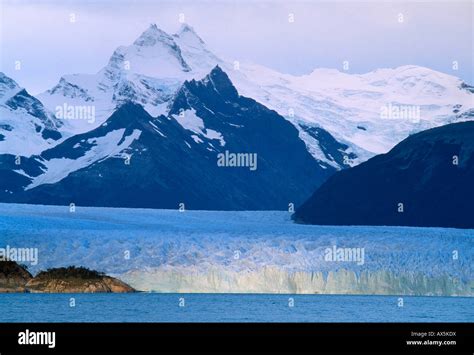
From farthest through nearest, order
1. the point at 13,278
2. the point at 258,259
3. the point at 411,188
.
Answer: the point at 411,188, the point at 13,278, the point at 258,259

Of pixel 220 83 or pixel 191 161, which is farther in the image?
pixel 220 83

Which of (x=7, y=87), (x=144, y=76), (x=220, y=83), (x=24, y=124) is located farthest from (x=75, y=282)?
(x=7, y=87)

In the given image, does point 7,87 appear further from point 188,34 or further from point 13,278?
point 13,278

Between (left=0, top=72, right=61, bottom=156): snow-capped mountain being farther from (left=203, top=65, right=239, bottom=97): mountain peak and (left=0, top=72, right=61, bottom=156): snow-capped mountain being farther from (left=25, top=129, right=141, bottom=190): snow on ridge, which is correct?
(left=203, top=65, right=239, bottom=97): mountain peak

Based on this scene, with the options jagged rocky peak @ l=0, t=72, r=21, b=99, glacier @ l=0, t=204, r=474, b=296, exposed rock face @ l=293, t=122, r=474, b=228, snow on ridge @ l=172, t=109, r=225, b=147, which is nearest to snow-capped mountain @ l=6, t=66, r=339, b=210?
snow on ridge @ l=172, t=109, r=225, b=147

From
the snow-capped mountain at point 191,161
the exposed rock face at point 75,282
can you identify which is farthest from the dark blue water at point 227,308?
the snow-capped mountain at point 191,161

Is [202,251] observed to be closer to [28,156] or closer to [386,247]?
[386,247]
